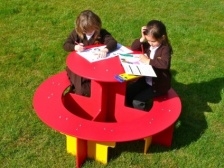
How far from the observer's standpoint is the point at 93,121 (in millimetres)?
3695

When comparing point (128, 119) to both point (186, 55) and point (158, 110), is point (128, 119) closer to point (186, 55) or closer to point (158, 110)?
point (158, 110)

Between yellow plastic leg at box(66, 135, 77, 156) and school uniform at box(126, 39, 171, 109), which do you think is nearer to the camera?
yellow plastic leg at box(66, 135, 77, 156)

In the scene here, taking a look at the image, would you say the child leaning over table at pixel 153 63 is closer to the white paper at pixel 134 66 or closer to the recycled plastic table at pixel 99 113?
the white paper at pixel 134 66

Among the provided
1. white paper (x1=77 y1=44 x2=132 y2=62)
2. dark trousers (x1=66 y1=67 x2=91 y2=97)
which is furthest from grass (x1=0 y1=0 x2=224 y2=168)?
white paper (x1=77 y1=44 x2=132 y2=62)

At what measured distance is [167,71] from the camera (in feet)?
13.1

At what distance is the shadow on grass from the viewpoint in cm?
400

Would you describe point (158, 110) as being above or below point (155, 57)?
below

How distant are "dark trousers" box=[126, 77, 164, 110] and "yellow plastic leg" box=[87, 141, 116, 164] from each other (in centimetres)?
80

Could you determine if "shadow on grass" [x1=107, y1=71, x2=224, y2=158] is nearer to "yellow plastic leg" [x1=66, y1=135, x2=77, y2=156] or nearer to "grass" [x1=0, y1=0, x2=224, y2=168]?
"grass" [x1=0, y1=0, x2=224, y2=168]

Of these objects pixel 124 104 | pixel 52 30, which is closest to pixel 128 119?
pixel 124 104

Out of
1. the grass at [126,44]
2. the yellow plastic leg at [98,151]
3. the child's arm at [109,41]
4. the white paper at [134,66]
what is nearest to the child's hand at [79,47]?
the child's arm at [109,41]

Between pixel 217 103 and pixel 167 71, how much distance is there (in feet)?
3.97

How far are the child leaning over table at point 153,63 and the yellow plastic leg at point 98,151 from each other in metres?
0.80

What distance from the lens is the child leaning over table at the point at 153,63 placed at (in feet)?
12.5
